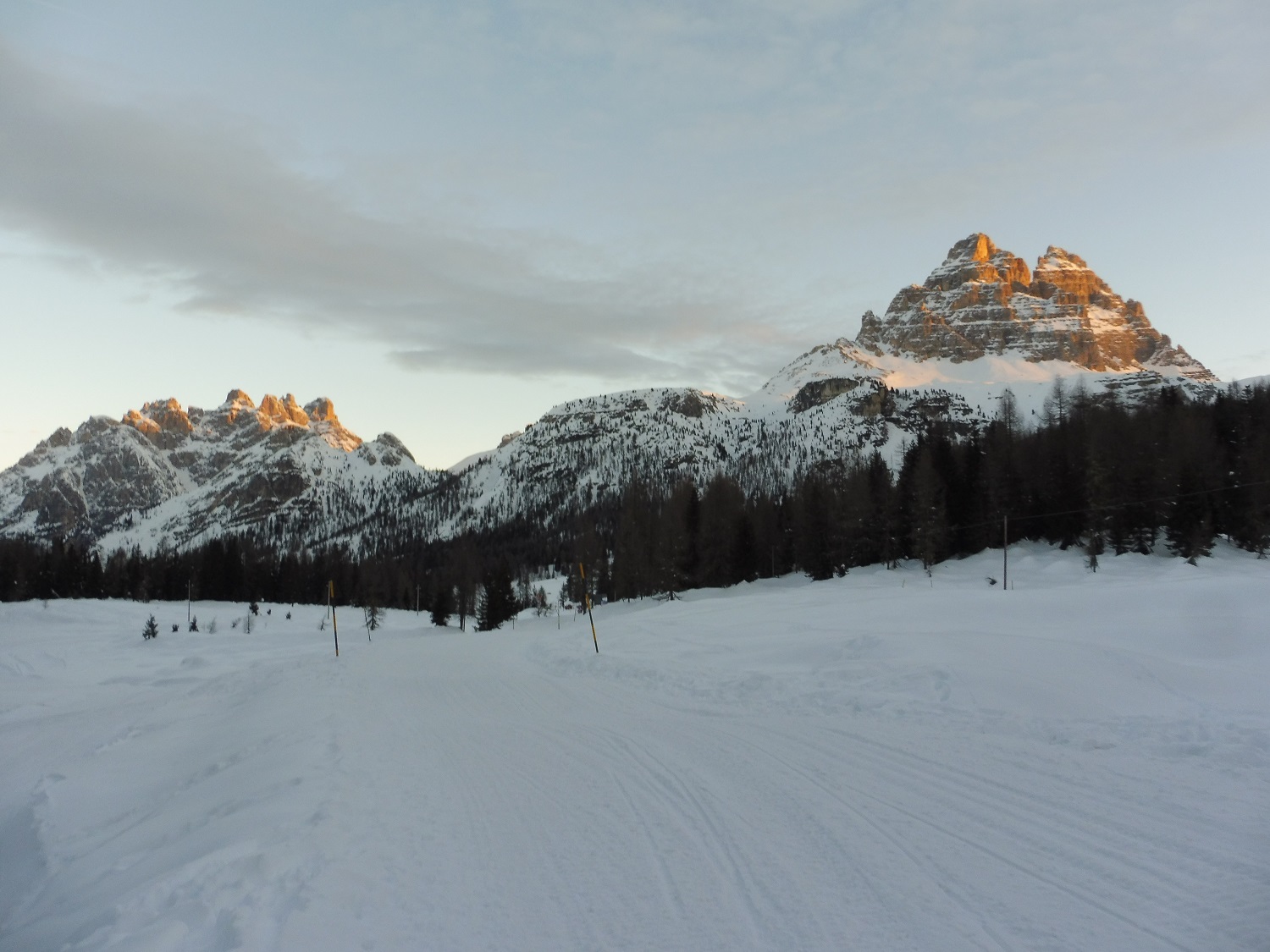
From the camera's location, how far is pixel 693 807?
296 inches

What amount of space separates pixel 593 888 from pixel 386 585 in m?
115

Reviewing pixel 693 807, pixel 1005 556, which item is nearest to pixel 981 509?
pixel 1005 556

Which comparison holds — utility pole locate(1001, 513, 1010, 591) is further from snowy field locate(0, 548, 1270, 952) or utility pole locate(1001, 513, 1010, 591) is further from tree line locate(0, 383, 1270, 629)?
snowy field locate(0, 548, 1270, 952)

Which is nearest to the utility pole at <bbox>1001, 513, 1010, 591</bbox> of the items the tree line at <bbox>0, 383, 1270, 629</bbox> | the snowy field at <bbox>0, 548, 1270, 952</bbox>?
the tree line at <bbox>0, 383, 1270, 629</bbox>

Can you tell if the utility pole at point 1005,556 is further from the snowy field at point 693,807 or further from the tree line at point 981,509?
the snowy field at point 693,807

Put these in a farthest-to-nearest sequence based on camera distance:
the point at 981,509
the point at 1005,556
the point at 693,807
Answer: the point at 981,509 → the point at 1005,556 → the point at 693,807

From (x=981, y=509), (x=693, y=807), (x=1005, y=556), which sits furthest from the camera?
(x=981, y=509)

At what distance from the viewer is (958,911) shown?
5125 millimetres

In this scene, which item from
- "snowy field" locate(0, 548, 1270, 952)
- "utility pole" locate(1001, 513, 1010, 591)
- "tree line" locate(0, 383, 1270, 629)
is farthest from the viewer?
"tree line" locate(0, 383, 1270, 629)

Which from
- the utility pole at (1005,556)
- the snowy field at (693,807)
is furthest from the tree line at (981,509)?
the snowy field at (693,807)

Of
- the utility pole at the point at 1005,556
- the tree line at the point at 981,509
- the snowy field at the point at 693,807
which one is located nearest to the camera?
the snowy field at the point at 693,807

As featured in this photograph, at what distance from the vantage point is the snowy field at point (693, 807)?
5.14m

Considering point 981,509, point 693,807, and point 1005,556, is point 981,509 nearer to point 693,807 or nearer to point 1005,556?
point 1005,556

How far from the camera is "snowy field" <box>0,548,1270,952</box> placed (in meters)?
5.14
